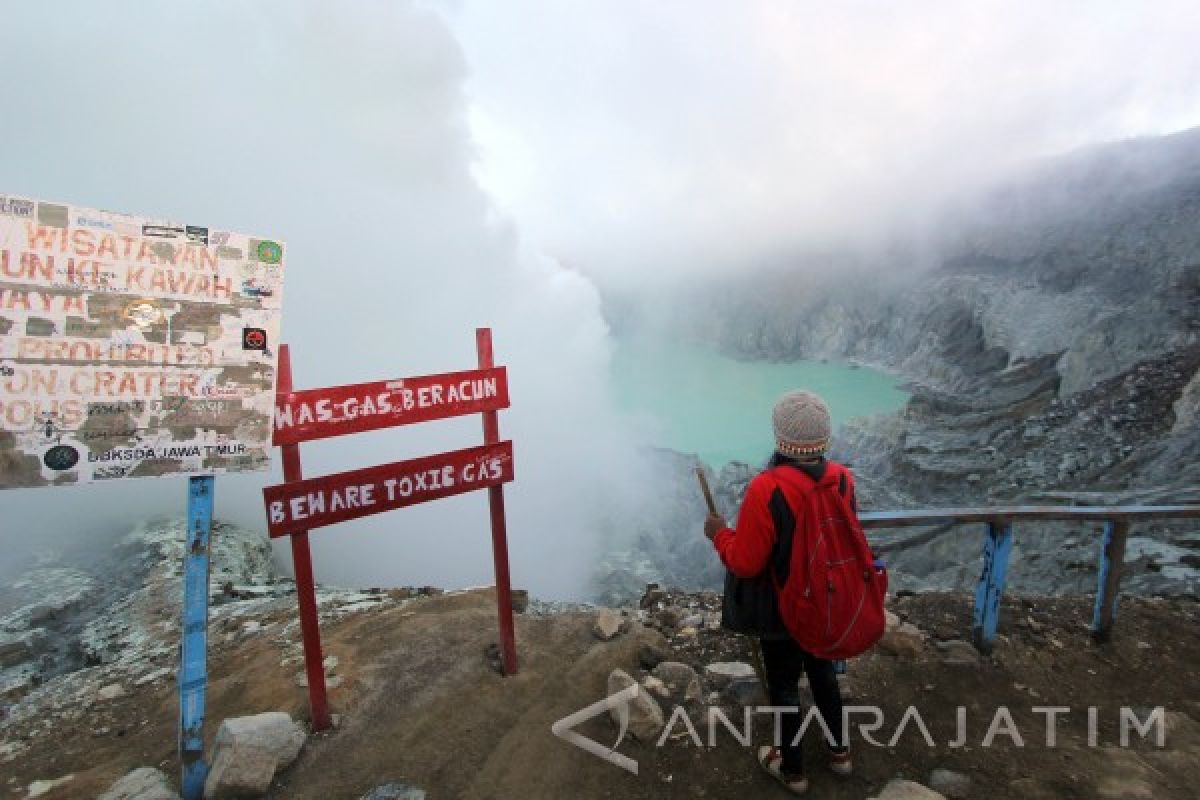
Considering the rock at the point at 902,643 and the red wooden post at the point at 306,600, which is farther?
the rock at the point at 902,643

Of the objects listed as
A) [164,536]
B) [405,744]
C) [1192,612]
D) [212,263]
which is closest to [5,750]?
[405,744]

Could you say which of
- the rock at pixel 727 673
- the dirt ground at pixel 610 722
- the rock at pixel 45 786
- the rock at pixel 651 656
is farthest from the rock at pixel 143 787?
the rock at pixel 727 673

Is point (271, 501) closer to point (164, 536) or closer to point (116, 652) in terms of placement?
point (116, 652)

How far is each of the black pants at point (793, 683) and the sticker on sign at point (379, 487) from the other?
71.4 inches

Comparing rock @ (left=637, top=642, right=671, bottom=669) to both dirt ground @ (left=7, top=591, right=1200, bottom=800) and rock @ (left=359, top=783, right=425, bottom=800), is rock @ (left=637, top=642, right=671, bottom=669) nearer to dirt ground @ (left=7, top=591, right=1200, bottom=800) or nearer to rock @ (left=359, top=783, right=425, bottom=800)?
dirt ground @ (left=7, top=591, right=1200, bottom=800)

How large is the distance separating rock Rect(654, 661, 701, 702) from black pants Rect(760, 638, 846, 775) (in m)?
0.75

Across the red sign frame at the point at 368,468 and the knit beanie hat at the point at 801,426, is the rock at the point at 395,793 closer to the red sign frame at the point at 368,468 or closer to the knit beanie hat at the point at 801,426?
the red sign frame at the point at 368,468

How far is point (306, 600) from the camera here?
11.0 feet

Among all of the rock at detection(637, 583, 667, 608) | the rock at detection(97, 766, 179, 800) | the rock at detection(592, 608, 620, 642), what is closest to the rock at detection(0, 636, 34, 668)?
the rock at detection(97, 766, 179, 800)

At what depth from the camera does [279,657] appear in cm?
453

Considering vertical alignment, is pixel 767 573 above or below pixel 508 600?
above

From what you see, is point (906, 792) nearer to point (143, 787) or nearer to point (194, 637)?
point (194, 637)

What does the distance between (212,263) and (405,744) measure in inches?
101

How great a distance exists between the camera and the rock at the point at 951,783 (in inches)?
111
